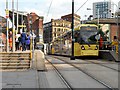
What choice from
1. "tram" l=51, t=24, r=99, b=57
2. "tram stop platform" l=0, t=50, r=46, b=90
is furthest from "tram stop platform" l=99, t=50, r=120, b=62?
"tram stop platform" l=0, t=50, r=46, b=90

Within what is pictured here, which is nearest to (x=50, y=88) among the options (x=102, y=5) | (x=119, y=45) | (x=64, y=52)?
(x=119, y=45)

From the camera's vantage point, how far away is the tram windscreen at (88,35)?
33.2 meters

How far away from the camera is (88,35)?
33.3 m

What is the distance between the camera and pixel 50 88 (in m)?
11.2

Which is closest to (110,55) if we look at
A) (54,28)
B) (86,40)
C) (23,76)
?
(86,40)

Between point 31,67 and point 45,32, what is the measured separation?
10931 centimetres

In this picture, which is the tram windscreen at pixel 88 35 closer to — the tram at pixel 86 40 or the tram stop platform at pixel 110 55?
the tram at pixel 86 40

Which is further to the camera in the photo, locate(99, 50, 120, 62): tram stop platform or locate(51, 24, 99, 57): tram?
locate(51, 24, 99, 57): tram

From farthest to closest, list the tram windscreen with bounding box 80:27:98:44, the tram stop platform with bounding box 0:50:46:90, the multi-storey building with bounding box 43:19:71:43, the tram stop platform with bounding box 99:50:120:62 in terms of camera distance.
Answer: the multi-storey building with bounding box 43:19:71:43 < the tram windscreen with bounding box 80:27:98:44 < the tram stop platform with bounding box 99:50:120:62 < the tram stop platform with bounding box 0:50:46:90

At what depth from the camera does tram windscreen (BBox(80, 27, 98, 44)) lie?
33.2 meters

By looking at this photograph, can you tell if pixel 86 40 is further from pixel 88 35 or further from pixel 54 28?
pixel 54 28

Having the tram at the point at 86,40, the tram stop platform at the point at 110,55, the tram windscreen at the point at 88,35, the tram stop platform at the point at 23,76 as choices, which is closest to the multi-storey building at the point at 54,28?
the tram stop platform at the point at 110,55

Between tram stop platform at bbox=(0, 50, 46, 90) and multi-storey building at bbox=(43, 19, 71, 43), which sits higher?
multi-storey building at bbox=(43, 19, 71, 43)

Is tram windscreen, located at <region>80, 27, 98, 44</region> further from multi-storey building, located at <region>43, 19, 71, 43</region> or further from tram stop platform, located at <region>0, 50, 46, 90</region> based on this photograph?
multi-storey building, located at <region>43, 19, 71, 43</region>
